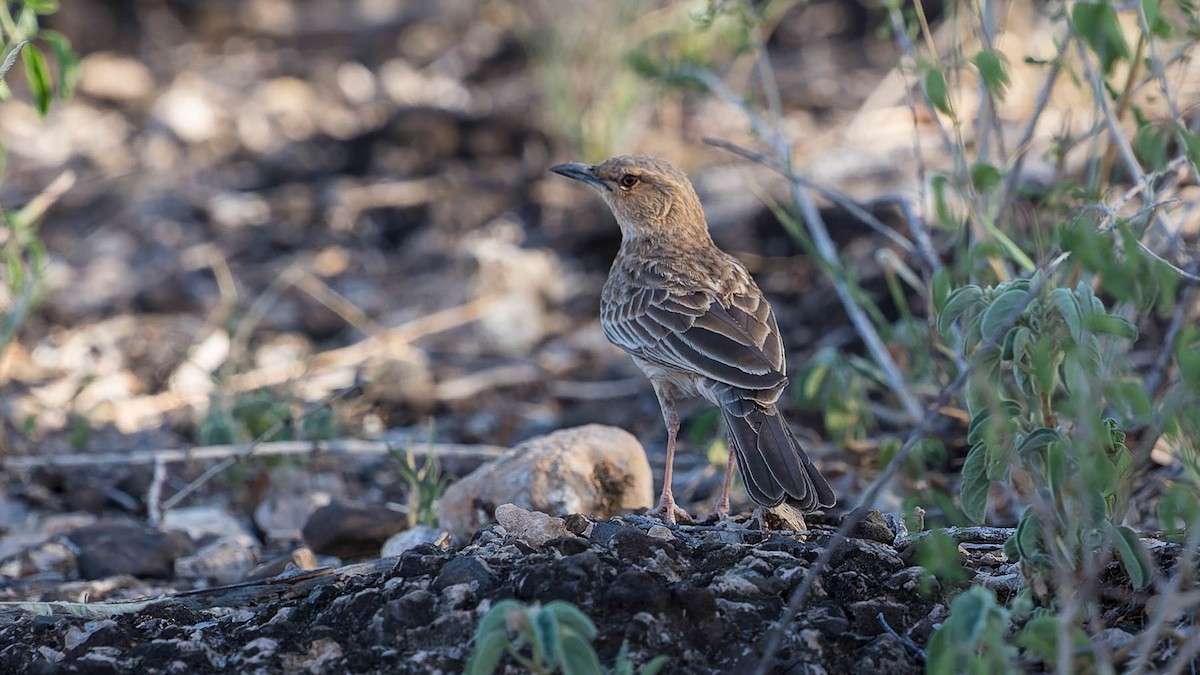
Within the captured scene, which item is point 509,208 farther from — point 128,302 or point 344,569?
point 344,569

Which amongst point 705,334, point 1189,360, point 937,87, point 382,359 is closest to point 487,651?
point 1189,360

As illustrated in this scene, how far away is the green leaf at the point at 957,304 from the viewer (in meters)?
3.23

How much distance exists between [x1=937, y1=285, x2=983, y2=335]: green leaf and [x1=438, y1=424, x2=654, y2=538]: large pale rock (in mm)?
1514

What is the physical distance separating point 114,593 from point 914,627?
276 cm

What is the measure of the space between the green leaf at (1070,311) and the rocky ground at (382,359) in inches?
29.6

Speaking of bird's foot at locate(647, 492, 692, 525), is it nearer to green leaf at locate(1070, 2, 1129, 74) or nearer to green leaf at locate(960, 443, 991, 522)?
green leaf at locate(960, 443, 991, 522)

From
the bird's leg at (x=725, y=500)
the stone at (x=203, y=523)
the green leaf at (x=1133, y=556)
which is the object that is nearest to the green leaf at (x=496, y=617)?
the green leaf at (x=1133, y=556)

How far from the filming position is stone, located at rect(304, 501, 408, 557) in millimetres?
4863

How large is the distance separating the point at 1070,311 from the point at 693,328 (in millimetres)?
1980

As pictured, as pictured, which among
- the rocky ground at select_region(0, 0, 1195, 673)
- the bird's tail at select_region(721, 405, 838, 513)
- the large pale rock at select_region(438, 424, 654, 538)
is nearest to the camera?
the rocky ground at select_region(0, 0, 1195, 673)

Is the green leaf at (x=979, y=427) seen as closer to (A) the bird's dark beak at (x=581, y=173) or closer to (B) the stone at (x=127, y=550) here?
(A) the bird's dark beak at (x=581, y=173)

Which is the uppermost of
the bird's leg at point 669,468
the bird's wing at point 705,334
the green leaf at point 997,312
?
the green leaf at point 997,312

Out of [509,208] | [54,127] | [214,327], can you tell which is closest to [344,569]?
[214,327]

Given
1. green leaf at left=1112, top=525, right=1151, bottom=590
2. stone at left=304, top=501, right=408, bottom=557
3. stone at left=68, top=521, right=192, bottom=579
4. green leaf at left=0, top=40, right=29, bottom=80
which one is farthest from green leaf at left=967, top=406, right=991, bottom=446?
stone at left=68, top=521, right=192, bottom=579
